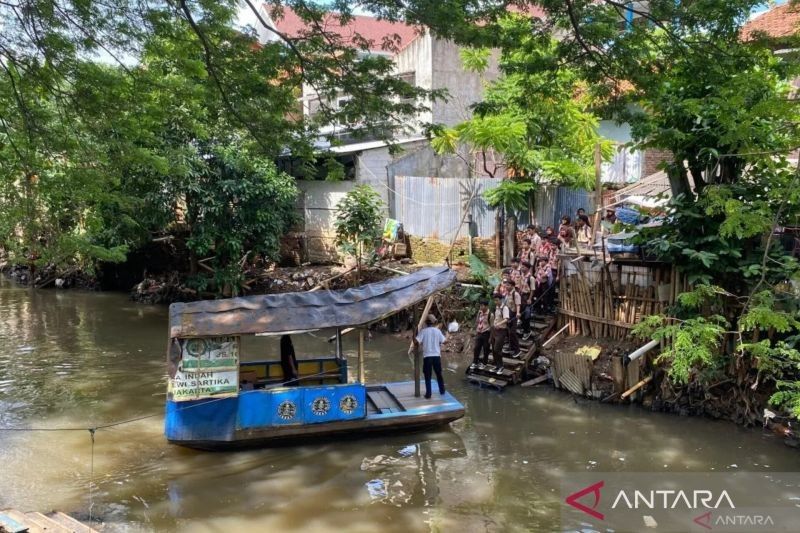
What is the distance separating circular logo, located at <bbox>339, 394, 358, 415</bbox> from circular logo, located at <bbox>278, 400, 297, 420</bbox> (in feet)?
2.34

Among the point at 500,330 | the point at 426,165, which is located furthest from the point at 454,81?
the point at 500,330

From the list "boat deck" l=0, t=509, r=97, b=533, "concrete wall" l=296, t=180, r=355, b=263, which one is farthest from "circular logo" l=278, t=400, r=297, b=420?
"concrete wall" l=296, t=180, r=355, b=263

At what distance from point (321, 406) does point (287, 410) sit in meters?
0.52

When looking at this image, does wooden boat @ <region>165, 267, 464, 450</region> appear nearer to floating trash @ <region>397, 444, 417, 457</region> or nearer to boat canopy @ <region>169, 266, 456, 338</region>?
boat canopy @ <region>169, 266, 456, 338</region>

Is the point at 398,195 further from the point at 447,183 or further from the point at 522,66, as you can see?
the point at 522,66

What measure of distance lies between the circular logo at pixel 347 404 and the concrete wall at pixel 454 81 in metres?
14.7

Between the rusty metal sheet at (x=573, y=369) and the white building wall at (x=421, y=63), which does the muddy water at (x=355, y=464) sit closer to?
the rusty metal sheet at (x=573, y=369)

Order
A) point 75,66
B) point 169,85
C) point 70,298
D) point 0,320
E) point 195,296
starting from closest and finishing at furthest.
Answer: point 75,66, point 169,85, point 0,320, point 195,296, point 70,298

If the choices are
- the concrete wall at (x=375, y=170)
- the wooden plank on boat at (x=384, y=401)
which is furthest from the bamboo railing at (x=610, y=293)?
the concrete wall at (x=375, y=170)

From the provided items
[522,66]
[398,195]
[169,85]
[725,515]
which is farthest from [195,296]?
[725,515]

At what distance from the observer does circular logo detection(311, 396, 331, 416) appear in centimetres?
1000

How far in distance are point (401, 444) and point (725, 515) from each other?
184 inches

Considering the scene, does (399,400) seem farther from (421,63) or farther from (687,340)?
(421,63)

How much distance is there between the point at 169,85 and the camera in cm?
979
